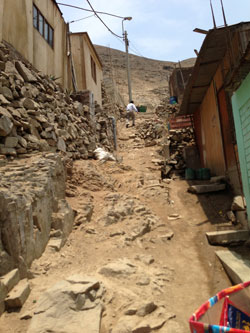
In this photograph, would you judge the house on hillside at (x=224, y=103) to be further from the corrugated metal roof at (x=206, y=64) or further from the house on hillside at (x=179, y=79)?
the house on hillside at (x=179, y=79)

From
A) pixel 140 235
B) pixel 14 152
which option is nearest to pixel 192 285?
pixel 140 235

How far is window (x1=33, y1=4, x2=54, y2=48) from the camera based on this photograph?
9.16 metres

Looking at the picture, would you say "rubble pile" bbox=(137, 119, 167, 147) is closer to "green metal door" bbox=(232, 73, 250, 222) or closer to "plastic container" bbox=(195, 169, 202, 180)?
"plastic container" bbox=(195, 169, 202, 180)

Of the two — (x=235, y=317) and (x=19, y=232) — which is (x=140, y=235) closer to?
(x=19, y=232)

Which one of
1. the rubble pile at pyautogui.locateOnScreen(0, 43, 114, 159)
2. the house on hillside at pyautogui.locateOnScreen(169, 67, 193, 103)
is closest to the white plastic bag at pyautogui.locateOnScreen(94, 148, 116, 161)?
the rubble pile at pyautogui.locateOnScreen(0, 43, 114, 159)

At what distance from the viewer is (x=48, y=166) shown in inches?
222

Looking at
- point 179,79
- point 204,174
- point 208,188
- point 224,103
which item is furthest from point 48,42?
point 179,79

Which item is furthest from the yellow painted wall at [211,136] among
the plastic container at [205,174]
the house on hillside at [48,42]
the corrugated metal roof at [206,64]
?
the house on hillside at [48,42]

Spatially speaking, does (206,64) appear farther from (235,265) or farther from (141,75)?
(141,75)

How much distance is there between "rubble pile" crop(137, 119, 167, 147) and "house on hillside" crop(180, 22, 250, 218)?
11.6 ft

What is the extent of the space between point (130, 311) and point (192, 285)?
1.39 meters

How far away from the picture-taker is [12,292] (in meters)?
3.12

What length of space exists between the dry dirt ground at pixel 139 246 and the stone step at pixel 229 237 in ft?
0.83

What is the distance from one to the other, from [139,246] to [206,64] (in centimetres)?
572
